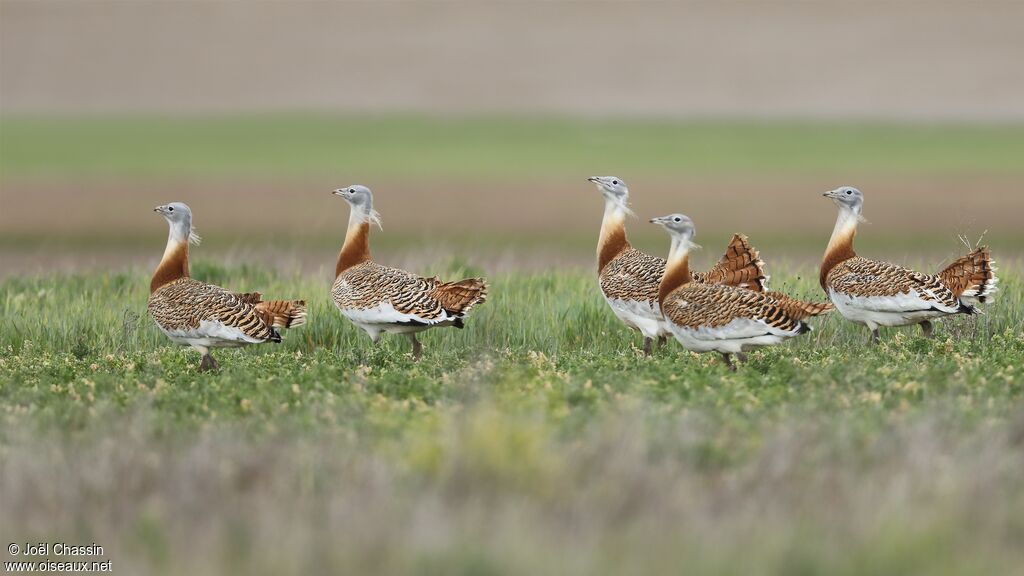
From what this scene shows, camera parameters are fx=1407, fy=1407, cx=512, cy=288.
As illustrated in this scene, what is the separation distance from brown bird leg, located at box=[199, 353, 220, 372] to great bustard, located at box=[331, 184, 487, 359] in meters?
1.18

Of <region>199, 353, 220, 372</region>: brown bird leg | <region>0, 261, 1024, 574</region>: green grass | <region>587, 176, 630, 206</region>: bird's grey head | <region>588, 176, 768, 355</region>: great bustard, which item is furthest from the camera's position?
<region>587, 176, 630, 206</region>: bird's grey head

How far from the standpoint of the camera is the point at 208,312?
35.1 feet

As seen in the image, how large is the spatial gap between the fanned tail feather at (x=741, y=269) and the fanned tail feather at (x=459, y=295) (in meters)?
2.00

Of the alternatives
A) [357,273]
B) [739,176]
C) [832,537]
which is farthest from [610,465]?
[739,176]

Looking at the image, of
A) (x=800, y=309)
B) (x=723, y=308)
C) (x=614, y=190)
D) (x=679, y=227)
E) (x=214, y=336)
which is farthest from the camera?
(x=614, y=190)

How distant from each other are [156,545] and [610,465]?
88.9 inches

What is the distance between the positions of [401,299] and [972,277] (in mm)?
4779

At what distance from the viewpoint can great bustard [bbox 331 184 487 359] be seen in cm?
1109

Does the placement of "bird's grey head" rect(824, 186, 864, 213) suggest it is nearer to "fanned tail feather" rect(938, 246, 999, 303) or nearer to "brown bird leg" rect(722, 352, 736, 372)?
"fanned tail feather" rect(938, 246, 999, 303)

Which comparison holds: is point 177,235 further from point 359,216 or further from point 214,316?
point 359,216

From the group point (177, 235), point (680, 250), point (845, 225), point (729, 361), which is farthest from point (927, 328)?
point (177, 235)

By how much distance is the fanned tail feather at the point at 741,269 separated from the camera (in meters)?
11.8

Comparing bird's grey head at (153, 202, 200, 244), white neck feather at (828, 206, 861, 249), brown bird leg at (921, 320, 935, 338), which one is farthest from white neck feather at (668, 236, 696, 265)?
bird's grey head at (153, 202, 200, 244)

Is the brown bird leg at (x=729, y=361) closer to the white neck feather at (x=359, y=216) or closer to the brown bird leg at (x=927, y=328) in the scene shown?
the brown bird leg at (x=927, y=328)
